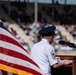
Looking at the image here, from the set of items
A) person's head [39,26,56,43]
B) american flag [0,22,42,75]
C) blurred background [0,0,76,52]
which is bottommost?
american flag [0,22,42,75]

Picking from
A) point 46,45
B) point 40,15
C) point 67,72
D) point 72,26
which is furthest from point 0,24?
point 40,15

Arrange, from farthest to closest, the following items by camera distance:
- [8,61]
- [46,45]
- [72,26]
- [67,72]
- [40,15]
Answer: [40,15]
[72,26]
[67,72]
[46,45]
[8,61]

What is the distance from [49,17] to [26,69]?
21.7 m

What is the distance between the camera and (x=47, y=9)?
2420 centimetres

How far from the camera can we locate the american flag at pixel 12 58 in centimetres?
232

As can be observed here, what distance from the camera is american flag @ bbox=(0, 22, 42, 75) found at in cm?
232

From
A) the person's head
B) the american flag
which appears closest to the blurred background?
the person's head

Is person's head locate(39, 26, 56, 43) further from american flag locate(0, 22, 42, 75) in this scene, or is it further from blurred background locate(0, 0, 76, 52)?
blurred background locate(0, 0, 76, 52)

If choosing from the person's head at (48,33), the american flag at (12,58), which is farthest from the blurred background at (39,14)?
the american flag at (12,58)

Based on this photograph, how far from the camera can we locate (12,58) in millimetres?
2350

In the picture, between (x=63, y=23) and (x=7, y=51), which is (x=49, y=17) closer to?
(x=63, y=23)

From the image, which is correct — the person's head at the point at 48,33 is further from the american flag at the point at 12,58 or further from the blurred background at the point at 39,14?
the blurred background at the point at 39,14

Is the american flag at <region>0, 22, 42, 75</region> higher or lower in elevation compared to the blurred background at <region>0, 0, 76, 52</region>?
lower

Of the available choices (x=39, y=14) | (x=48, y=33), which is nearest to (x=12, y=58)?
(x=48, y=33)
